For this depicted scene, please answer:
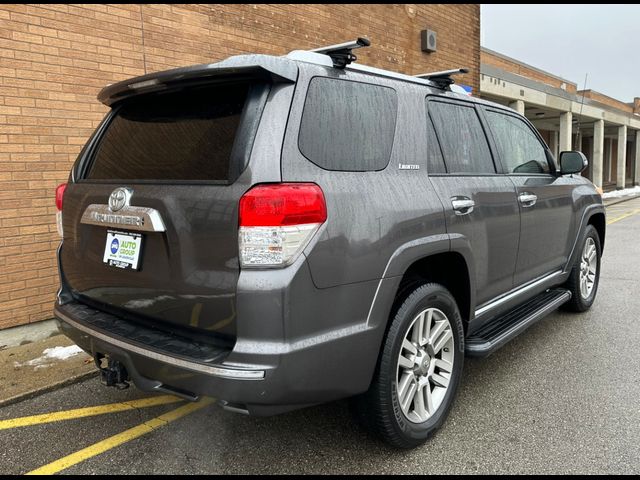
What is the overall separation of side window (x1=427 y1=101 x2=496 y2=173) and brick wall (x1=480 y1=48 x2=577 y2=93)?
1635 centimetres

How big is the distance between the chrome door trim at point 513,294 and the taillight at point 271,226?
1.66m

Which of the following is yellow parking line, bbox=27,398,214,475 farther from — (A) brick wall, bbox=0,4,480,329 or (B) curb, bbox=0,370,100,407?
(A) brick wall, bbox=0,4,480,329

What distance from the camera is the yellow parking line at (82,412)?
3278mm

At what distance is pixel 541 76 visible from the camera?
89.9 feet

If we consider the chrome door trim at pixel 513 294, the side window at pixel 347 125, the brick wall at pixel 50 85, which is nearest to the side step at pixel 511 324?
the chrome door trim at pixel 513 294

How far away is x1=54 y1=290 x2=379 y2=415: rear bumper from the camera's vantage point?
6.93ft

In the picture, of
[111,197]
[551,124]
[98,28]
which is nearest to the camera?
[111,197]

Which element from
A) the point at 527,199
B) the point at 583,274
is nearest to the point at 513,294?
the point at 527,199

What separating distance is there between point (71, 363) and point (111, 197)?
2144 mm

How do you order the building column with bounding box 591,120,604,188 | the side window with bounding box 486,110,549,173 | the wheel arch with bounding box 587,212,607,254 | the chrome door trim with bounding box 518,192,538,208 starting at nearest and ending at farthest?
the chrome door trim with bounding box 518,192,538,208
the side window with bounding box 486,110,549,173
the wheel arch with bounding box 587,212,607,254
the building column with bounding box 591,120,604,188

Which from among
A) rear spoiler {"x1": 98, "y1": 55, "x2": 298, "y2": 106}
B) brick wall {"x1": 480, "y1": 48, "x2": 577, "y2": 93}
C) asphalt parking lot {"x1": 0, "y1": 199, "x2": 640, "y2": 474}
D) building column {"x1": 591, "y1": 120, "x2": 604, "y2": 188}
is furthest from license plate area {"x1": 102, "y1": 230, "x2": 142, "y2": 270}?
building column {"x1": 591, "y1": 120, "x2": 604, "y2": 188}

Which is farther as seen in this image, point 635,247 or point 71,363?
point 635,247

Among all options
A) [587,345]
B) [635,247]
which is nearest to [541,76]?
[635,247]

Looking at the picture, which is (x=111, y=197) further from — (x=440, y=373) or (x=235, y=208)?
(x=440, y=373)
